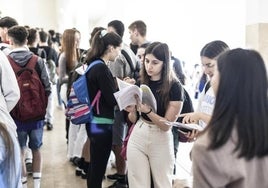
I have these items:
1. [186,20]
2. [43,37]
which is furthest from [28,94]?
[186,20]

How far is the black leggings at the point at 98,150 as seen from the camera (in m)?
3.03

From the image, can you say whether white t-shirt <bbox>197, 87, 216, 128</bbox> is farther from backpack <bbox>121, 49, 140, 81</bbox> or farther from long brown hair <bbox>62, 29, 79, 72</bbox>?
long brown hair <bbox>62, 29, 79, 72</bbox>

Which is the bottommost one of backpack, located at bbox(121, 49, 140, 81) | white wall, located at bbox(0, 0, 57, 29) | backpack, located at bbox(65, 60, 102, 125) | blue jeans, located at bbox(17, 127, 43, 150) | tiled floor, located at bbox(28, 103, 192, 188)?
tiled floor, located at bbox(28, 103, 192, 188)

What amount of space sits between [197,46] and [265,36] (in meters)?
2.82

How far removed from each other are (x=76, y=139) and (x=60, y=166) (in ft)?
1.28

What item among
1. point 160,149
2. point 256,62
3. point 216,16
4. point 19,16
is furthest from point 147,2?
point 19,16

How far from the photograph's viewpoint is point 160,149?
8.77ft

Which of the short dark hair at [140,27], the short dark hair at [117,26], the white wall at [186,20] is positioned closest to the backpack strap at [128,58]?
the short dark hair at [117,26]

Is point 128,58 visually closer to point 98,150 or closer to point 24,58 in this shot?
point 24,58

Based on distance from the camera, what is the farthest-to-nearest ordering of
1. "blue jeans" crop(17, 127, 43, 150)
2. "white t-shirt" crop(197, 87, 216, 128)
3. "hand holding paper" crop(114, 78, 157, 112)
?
"blue jeans" crop(17, 127, 43, 150), "hand holding paper" crop(114, 78, 157, 112), "white t-shirt" crop(197, 87, 216, 128)

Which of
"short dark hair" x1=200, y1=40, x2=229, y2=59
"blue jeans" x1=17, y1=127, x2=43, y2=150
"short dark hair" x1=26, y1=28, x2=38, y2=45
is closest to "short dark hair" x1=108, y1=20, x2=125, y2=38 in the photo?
"short dark hair" x1=26, y1=28, x2=38, y2=45

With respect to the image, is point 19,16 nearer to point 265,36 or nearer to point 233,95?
point 265,36

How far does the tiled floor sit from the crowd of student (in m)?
0.13

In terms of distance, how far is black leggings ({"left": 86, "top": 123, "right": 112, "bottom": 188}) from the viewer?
303 centimetres
